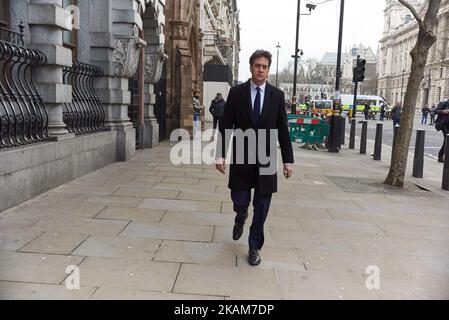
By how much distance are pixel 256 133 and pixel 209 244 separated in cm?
128

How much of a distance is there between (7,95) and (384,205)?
553 centimetres

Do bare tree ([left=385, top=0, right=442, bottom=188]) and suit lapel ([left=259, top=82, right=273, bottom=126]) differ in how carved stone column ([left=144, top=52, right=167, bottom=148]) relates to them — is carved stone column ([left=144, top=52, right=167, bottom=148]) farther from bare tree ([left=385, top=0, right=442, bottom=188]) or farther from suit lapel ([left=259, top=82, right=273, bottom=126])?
suit lapel ([left=259, top=82, right=273, bottom=126])

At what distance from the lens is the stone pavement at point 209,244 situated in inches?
144

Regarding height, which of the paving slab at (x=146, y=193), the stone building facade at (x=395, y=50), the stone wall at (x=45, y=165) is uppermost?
the stone building facade at (x=395, y=50)

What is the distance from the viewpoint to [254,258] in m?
4.25

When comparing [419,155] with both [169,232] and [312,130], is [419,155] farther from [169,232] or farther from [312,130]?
[169,232]

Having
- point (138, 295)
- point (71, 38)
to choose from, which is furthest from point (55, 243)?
point (71, 38)

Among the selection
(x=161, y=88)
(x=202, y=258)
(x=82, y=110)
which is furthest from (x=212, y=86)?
(x=202, y=258)

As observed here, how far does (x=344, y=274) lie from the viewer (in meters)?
4.08

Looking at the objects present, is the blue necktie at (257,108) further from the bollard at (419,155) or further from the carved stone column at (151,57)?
the carved stone column at (151,57)

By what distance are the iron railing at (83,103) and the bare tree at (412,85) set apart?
577 cm

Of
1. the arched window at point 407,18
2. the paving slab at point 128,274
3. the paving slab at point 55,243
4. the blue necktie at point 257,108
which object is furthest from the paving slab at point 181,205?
the arched window at point 407,18
